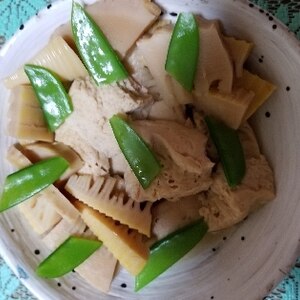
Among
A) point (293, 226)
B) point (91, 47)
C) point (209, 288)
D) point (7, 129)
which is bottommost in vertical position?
point (209, 288)

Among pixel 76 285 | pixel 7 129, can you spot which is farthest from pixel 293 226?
pixel 7 129

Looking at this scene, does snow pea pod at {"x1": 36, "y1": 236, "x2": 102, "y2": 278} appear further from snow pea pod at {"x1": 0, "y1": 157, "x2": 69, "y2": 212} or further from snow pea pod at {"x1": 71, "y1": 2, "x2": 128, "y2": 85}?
snow pea pod at {"x1": 71, "y1": 2, "x2": 128, "y2": 85}

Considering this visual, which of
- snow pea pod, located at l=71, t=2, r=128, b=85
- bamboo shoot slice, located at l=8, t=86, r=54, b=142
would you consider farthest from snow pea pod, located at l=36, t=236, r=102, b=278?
snow pea pod, located at l=71, t=2, r=128, b=85

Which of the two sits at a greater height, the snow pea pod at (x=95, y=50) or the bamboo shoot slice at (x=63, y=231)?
the snow pea pod at (x=95, y=50)

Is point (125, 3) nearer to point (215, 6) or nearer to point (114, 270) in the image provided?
point (215, 6)

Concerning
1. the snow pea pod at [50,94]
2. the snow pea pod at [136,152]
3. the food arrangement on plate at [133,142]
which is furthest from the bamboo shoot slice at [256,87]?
the snow pea pod at [50,94]

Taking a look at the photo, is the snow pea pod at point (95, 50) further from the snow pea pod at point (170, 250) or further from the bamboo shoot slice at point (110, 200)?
the snow pea pod at point (170, 250)

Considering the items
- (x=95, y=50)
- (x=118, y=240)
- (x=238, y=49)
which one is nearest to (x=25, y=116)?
(x=95, y=50)
